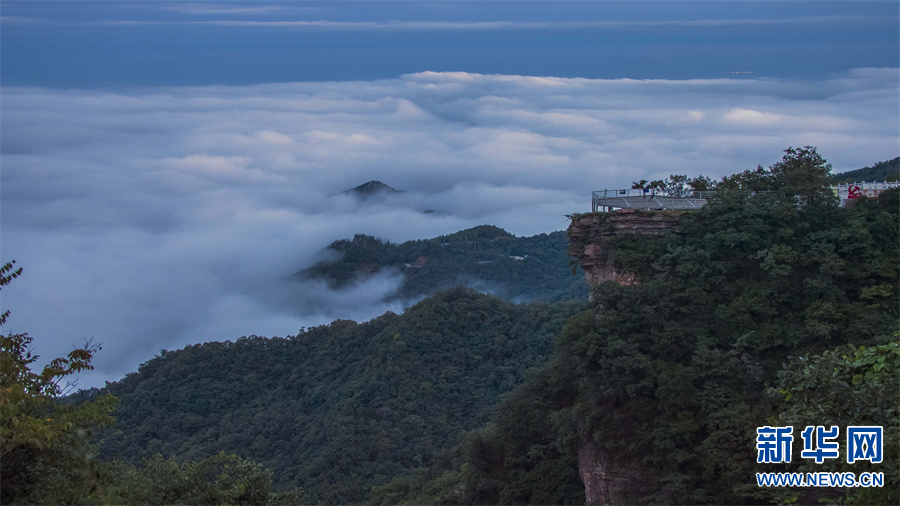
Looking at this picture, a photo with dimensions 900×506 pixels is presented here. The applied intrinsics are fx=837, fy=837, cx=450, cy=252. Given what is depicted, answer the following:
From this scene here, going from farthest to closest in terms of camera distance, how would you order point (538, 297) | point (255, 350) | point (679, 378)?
1. point (538, 297)
2. point (255, 350)
3. point (679, 378)

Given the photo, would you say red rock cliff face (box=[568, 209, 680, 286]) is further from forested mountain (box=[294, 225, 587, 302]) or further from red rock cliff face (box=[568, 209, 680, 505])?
forested mountain (box=[294, 225, 587, 302])

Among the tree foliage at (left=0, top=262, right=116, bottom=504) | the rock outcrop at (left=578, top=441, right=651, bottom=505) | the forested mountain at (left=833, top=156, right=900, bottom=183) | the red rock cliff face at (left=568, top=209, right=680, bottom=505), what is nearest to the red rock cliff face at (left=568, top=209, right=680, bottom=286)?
the red rock cliff face at (left=568, top=209, right=680, bottom=505)

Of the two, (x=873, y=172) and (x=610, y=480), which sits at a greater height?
(x=873, y=172)

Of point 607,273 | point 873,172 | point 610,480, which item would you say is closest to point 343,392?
point 607,273

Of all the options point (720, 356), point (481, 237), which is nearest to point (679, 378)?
point (720, 356)

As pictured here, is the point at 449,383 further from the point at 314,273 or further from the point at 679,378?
the point at 314,273

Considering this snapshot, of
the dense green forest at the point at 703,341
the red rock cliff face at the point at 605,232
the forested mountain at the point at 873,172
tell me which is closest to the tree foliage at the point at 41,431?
the dense green forest at the point at 703,341

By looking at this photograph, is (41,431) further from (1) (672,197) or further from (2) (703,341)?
(1) (672,197)

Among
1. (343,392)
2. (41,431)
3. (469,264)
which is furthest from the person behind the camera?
(469,264)
